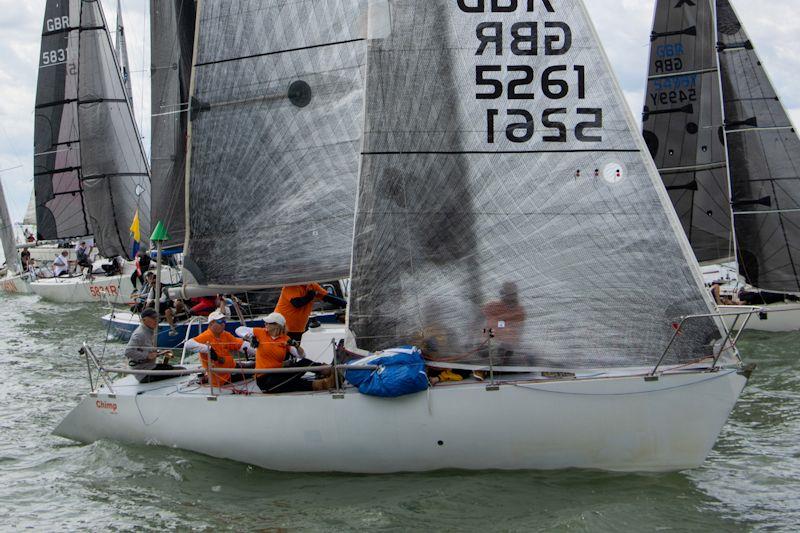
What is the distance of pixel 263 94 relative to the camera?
13.3m

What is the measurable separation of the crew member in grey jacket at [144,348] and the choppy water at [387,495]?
918mm

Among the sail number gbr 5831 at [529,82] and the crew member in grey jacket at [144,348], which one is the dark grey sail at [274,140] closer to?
the crew member in grey jacket at [144,348]

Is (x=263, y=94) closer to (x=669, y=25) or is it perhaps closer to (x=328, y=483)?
(x=328, y=483)

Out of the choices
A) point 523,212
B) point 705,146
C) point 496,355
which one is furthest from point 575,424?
point 705,146

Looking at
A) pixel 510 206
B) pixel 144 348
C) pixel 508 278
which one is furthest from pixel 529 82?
pixel 144 348

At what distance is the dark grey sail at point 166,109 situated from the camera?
22.8 meters

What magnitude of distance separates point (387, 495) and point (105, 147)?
993 inches

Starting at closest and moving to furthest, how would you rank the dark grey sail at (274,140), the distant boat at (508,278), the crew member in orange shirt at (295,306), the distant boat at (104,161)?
the distant boat at (508,278) < the dark grey sail at (274,140) < the crew member in orange shirt at (295,306) < the distant boat at (104,161)

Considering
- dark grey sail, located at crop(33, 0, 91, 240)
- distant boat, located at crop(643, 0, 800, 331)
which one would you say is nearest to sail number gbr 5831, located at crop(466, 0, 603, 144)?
distant boat, located at crop(643, 0, 800, 331)

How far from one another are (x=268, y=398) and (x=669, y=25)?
18.2 meters

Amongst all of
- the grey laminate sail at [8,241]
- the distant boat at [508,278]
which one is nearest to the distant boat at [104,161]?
the grey laminate sail at [8,241]

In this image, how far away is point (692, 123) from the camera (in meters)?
25.9

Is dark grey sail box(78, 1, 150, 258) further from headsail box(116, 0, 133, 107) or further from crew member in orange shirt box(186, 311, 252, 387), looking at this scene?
crew member in orange shirt box(186, 311, 252, 387)

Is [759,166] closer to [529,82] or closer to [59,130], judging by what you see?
[529,82]
